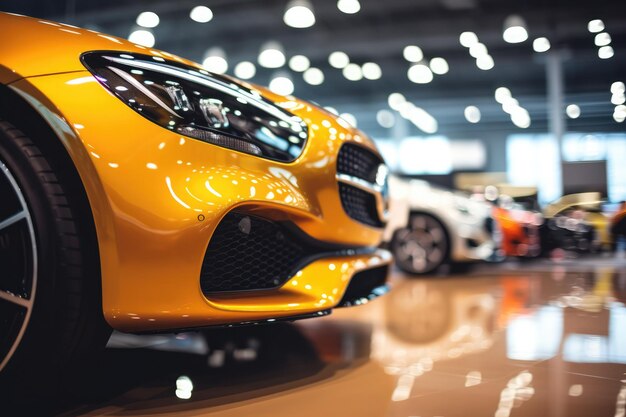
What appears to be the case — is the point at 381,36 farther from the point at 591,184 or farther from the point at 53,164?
the point at 53,164

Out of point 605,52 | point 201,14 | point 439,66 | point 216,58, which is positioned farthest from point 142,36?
point 605,52

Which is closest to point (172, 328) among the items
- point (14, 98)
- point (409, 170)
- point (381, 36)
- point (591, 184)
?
point (14, 98)

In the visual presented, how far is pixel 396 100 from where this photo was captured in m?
19.8

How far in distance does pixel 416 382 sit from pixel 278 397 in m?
0.46

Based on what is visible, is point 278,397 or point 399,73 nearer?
point 278,397

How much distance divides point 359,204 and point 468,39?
12121 millimetres

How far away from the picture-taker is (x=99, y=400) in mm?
1724

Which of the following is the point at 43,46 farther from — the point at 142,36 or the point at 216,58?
the point at 216,58

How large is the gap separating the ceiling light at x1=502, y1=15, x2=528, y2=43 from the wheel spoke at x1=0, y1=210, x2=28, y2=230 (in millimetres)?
11661

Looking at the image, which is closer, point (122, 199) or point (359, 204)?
point (122, 199)

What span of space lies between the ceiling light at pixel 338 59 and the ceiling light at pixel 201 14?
3535 millimetres

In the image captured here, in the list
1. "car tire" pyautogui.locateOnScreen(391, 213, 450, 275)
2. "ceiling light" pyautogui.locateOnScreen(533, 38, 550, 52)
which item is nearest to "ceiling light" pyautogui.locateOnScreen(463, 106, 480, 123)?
"ceiling light" pyautogui.locateOnScreen(533, 38, 550, 52)

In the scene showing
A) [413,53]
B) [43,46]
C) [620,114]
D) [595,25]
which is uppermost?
[413,53]

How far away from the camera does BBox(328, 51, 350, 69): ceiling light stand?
1484 cm
